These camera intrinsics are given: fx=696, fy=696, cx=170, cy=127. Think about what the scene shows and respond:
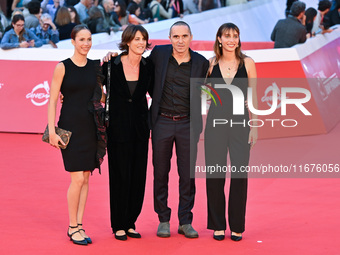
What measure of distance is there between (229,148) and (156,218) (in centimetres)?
119

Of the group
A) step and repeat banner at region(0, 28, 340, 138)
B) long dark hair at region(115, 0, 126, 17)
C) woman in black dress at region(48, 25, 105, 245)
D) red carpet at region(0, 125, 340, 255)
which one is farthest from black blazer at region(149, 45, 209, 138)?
long dark hair at region(115, 0, 126, 17)

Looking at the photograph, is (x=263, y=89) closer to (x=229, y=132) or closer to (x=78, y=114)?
(x=229, y=132)

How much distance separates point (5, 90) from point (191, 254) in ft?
20.9

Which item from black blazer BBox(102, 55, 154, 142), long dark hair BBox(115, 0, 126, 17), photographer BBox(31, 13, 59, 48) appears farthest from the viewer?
long dark hair BBox(115, 0, 126, 17)

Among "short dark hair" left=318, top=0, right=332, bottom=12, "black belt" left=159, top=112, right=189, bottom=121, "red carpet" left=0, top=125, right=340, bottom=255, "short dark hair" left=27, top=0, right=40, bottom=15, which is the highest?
"short dark hair" left=27, top=0, right=40, bottom=15

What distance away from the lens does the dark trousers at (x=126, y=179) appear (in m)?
5.94

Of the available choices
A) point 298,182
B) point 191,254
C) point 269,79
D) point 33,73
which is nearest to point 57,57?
point 33,73

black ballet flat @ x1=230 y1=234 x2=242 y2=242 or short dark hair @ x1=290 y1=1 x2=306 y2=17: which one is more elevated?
short dark hair @ x1=290 y1=1 x2=306 y2=17

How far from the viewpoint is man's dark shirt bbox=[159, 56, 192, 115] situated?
236 inches

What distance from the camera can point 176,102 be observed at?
19.6 ft

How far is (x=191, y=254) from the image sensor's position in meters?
5.63

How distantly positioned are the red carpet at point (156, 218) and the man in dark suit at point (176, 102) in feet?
1.45

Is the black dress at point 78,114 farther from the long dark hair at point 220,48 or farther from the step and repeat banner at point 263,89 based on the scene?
the step and repeat banner at point 263,89

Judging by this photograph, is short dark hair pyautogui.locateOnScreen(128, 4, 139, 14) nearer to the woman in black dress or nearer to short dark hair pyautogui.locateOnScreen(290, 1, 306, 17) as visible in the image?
short dark hair pyautogui.locateOnScreen(290, 1, 306, 17)
